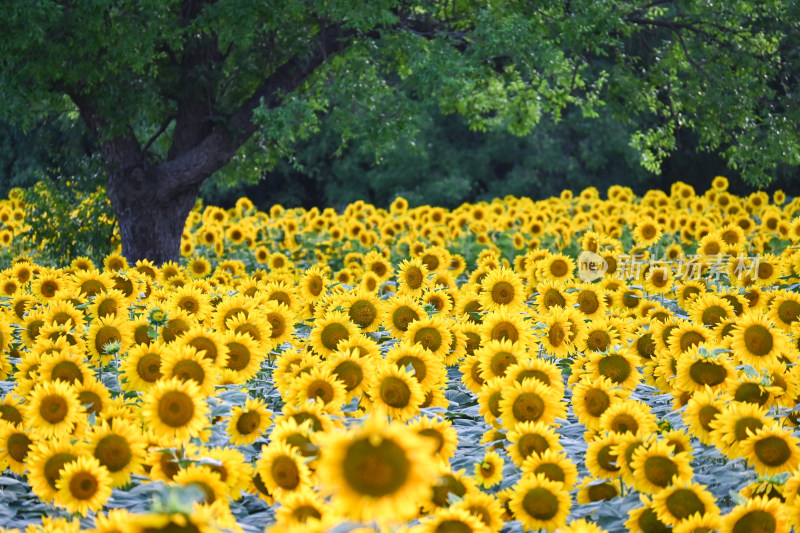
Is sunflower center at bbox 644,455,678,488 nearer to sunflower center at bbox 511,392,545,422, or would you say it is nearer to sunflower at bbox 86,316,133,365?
sunflower center at bbox 511,392,545,422

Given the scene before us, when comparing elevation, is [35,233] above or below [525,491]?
above

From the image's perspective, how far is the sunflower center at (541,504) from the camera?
9.55ft

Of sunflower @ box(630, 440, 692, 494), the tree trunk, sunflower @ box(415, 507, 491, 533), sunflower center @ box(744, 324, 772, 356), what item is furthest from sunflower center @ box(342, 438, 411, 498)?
the tree trunk

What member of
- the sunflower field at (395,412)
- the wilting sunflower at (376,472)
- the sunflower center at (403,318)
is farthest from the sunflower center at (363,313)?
the wilting sunflower at (376,472)

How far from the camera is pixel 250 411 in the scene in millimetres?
3354

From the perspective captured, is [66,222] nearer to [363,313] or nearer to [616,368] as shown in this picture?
[363,313]

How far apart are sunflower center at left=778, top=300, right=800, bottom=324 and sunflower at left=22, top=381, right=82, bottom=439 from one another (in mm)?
3541

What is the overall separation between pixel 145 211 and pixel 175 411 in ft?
28.1

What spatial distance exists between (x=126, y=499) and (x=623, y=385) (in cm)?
211

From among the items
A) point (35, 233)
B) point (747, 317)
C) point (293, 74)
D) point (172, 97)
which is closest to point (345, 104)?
point (293, 74)

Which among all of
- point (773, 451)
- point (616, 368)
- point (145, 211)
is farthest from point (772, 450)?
point (145, 211)

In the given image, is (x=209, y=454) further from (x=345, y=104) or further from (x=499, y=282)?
(x=345, y=104)

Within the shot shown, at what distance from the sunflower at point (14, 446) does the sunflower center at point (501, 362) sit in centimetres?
181

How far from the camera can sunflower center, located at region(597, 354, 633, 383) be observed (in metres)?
4.13
